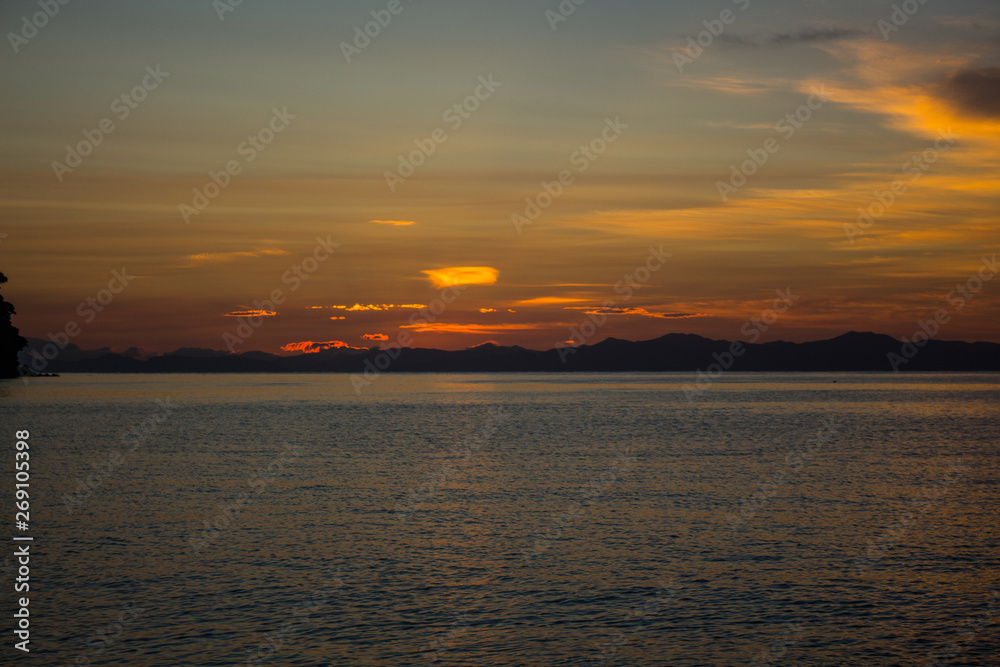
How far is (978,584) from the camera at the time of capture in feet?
80.1

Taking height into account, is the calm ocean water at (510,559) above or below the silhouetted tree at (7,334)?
below

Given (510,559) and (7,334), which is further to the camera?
(7,334)

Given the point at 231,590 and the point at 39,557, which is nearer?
the point at 231,590

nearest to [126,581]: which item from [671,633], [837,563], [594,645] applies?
[594,645]

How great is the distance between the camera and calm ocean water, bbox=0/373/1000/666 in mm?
19766

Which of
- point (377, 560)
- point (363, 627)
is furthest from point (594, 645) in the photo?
point (377, 560)

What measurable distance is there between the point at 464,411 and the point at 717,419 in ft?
138

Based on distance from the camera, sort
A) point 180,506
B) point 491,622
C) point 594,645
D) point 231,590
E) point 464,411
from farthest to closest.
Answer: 1. point 464,411
2. point 180,506
3. point 231,590
4. point 491,622
5. point 594,645

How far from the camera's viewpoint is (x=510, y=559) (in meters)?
27.8

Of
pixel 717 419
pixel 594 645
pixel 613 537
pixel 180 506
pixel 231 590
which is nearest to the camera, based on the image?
pixel 594 645

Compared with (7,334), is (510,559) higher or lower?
lower

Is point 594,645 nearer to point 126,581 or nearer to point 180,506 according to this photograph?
point 126,581

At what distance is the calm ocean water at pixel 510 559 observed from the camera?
19.8 m

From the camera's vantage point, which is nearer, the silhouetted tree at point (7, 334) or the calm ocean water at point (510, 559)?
the calm ocean water at point (510, 559)
